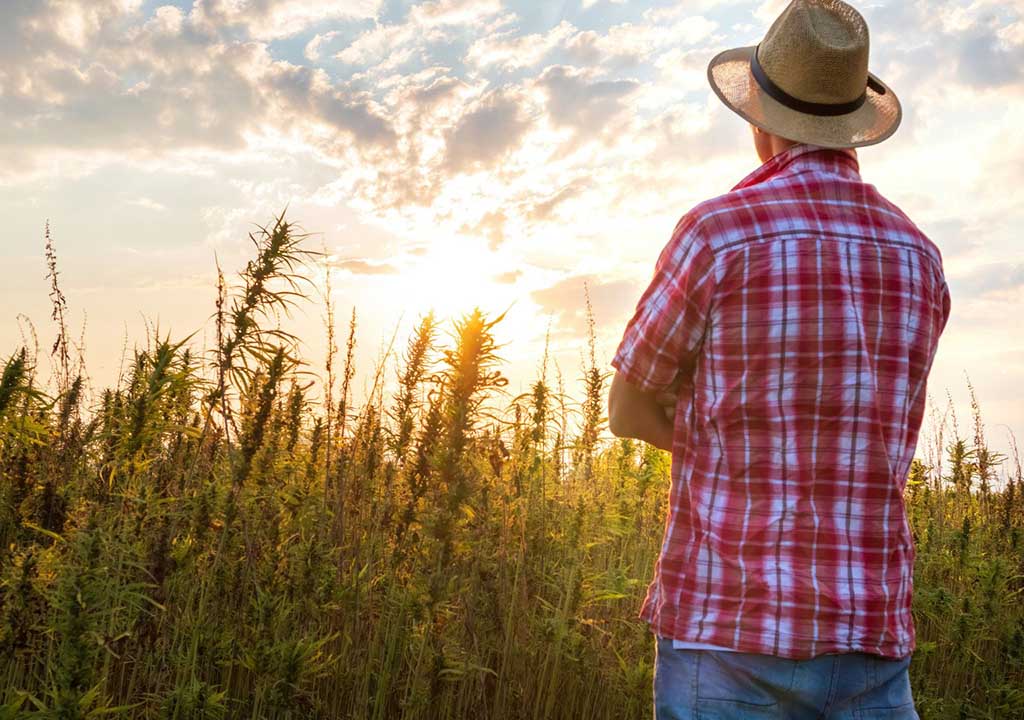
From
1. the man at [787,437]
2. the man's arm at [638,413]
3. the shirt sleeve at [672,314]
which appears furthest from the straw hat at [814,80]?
the man's arm at [638,413]

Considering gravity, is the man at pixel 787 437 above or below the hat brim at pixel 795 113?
below

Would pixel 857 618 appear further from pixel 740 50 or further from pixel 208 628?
pixel 208 628

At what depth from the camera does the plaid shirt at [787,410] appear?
1.64 meters

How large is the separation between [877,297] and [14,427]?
3.91m

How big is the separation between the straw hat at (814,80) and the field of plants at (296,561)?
172 cm

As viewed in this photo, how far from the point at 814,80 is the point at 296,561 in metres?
3.32

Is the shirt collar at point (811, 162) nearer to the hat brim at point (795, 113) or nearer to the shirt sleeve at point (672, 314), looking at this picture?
the hat brim at point (795, 113)

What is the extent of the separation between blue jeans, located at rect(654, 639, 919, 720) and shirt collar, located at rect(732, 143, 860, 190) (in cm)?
103

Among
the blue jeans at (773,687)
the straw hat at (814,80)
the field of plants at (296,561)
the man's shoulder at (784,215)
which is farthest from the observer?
the field of plants at (296,561)

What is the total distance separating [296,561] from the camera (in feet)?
13.9

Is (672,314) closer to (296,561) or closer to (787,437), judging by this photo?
(787,437)

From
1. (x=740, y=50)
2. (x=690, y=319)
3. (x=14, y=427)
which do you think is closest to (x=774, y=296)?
(x=690, y=319)

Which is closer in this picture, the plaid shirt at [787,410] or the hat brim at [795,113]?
the plaid shirt at [787,410]

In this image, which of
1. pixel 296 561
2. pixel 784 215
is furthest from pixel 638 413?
pixel 296 561
